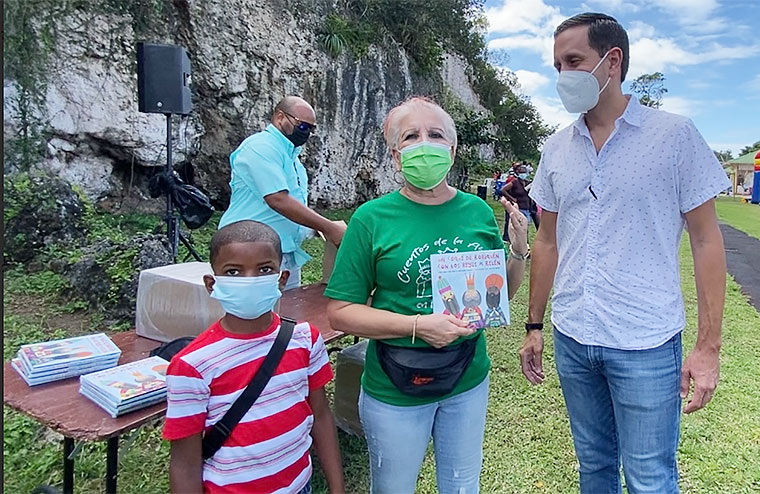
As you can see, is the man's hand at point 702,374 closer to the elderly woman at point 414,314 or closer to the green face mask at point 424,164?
the elderly woman at point 414,314

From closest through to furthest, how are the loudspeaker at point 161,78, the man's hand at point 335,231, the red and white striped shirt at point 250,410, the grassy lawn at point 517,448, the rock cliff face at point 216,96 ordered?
the red and white striped shirt at point 250,410
the man's hand at point 335,231
the grassy lawn at point 517,448
the loudspeaker at point 161,78
the rock cliff face at point 216,96

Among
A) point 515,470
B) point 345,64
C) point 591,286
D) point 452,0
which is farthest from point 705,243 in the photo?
point 452,0

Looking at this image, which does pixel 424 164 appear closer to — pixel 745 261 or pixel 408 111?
pixel 408 111

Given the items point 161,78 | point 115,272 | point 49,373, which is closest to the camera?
point 49,373

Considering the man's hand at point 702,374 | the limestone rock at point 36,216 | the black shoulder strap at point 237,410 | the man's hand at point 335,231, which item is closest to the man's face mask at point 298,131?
the man's hand at point 335,231

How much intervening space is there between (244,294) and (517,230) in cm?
88

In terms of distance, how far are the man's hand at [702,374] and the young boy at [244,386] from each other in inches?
44.8

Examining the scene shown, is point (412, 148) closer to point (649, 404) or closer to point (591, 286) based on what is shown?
point (591, 286)

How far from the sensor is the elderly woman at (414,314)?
1.50 m

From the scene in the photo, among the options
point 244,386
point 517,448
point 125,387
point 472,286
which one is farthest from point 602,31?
point 517,448

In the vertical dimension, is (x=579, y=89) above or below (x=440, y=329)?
above

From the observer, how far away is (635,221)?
5.27 feet

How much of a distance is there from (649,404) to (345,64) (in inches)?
459

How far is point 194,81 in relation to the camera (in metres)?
9.08
